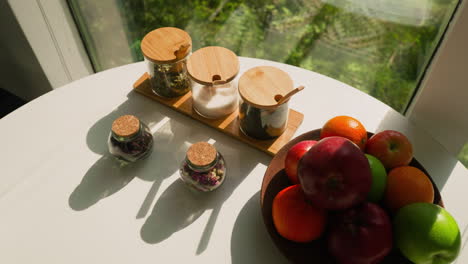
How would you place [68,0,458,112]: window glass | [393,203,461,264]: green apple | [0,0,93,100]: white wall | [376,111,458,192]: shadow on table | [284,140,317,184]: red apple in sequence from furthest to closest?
[68,0,458,112]: window glass, [0,0,93,100]: white wall, [376,111,458,192]: shadow on table, [284,140,317,184]: red apple, [393,203,461,264]: green apple

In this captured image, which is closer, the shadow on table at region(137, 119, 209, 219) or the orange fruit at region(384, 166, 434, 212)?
the orange fruit at region(384, 166, 434, 212)

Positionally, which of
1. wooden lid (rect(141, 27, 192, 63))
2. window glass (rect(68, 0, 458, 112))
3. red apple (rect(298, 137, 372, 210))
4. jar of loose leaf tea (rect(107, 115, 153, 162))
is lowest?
window glass (rect(68, 0, 458, 112))

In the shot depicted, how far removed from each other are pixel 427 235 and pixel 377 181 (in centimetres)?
A: 11

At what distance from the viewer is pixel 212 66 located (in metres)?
0.76

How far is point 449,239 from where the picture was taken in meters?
0.55

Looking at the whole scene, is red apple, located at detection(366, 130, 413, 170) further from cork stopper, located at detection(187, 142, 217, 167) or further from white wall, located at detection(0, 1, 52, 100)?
white wall, located at detection(0, 1, 52, 100)

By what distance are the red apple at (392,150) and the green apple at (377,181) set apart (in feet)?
0.16

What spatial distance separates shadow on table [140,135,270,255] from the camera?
Answer: 2.28 feet

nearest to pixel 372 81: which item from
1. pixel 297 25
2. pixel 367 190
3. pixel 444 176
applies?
pixel 297 25

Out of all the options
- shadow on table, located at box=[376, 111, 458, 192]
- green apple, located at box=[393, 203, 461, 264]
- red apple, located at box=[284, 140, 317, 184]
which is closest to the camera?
green apple, located at box=[393, 203, 461, 264]

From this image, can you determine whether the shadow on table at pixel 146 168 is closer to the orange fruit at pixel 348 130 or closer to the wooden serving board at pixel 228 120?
the wooden serving board at pixel 228 120

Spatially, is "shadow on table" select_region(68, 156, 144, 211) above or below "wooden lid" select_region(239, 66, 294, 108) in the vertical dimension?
below

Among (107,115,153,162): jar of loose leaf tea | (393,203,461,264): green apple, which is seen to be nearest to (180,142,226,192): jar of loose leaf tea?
(107,115,153,162): jar of loose leaf tea

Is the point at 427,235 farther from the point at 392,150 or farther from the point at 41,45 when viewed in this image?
the point at 41,45
